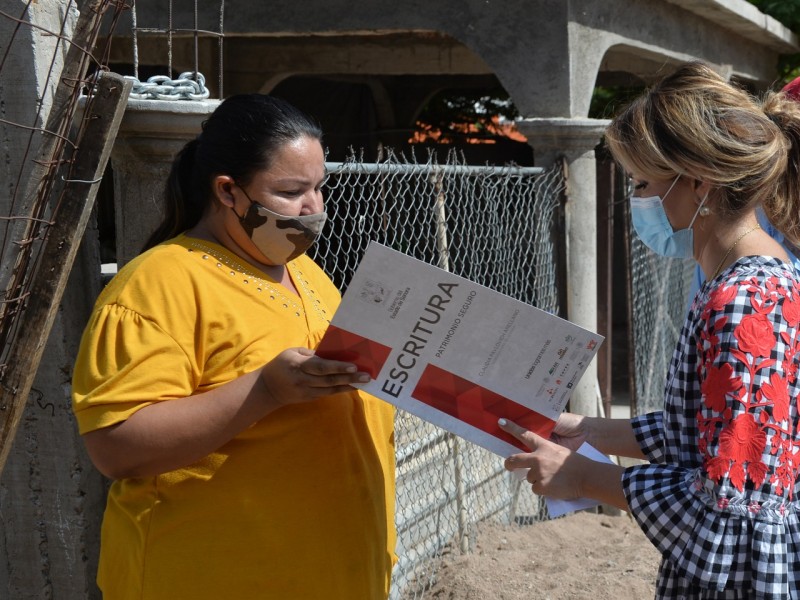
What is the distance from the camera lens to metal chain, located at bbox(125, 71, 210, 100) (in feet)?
8.50

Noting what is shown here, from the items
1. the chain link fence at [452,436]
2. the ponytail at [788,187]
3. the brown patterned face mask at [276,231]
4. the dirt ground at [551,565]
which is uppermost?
the ponytail at [788,187]

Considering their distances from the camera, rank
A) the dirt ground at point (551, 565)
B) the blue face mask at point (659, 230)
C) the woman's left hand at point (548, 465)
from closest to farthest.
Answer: the woman's left hand at point (548, 465), the blue face mask at point (659, 230), the dirt ground at point (551, 565)

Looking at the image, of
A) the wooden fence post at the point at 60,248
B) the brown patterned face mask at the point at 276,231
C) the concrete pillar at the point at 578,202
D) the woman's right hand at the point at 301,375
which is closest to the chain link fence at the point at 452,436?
the concrete pillar at the point at 578,202

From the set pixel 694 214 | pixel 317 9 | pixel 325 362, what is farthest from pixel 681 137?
pixel 317 9

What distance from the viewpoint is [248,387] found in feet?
5.97

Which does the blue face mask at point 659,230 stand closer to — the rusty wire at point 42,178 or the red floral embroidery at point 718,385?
the red floral embroidery at point 718,385

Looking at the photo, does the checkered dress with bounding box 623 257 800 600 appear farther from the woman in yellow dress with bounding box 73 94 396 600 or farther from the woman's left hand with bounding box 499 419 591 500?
the woman in yellow dress with bounding box 73 94 396 600

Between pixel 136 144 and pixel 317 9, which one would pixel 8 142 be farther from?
pixel 317 9

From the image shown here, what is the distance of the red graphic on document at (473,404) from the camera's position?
1960 mm

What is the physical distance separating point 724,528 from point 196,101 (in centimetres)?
174

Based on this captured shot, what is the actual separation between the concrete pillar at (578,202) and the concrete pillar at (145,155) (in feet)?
9.37

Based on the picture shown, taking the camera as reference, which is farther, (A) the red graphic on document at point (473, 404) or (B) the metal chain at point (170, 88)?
(B) the metal chain at point (170, 88)

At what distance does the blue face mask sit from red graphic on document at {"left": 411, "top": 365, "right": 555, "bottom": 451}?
50 centimetres

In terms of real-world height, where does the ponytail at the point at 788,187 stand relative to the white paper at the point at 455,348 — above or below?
above
